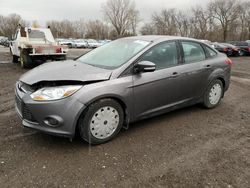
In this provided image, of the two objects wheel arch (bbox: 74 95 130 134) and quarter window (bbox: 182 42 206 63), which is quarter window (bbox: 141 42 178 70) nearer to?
quarter window (bbox: 182 42 206 63)

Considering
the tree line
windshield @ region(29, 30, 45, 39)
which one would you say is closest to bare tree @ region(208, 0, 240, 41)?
the tree line

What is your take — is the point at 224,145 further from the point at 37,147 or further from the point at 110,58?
the point at 37,147

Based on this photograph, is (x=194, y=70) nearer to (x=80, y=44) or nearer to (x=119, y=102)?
(x=119, y=102)

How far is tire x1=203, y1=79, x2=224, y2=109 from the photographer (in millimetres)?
4273

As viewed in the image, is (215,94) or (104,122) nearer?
(104,122)

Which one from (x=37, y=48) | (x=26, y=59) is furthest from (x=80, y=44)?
(x=37, y=48)

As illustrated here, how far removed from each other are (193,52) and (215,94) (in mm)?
1096

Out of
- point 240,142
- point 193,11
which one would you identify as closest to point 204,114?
point 240,142

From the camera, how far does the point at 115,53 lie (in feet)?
11.6

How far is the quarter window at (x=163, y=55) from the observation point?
3.36 meters

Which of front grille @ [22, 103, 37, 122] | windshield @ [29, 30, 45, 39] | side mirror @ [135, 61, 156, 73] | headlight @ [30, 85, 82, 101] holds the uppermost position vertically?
windshield @ [29, 30, 45, 39]

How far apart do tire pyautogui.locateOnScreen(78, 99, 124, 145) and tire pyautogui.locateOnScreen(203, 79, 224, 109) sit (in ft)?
6.99

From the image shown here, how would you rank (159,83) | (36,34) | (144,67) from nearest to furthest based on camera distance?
(144,67) → (159,83) → (36,34)

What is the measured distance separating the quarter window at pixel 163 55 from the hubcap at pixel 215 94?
1.27 metres
